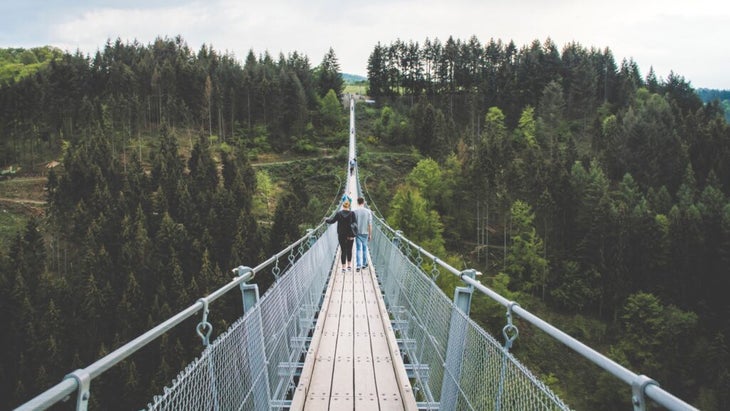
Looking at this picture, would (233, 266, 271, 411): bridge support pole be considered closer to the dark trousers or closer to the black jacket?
the black jacket

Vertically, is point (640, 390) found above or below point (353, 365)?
above

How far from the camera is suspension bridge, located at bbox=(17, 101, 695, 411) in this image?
1.83 meters

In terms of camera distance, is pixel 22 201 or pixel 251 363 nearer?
pixel 251 363

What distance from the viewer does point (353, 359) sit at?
5.33 metres

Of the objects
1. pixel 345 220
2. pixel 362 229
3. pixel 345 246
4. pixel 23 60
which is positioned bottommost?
pixel 345 246

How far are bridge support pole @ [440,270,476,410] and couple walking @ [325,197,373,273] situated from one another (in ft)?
17.7

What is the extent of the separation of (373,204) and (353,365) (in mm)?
36227

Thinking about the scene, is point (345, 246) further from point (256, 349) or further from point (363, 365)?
point (256, 349)

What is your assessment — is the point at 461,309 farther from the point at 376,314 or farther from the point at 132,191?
the point at 132,191

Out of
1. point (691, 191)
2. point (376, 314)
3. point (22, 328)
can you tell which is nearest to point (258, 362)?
point (376, 314)

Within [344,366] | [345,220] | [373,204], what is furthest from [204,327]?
[373,204]

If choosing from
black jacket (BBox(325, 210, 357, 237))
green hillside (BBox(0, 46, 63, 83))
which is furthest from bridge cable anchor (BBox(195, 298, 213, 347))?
green hillside (BBox(0, 46, 63, 83))

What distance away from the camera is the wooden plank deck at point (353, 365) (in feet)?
13.8

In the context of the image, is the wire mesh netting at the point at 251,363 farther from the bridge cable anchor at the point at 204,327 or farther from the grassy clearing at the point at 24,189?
the grassy clearing at the point at 24,189
